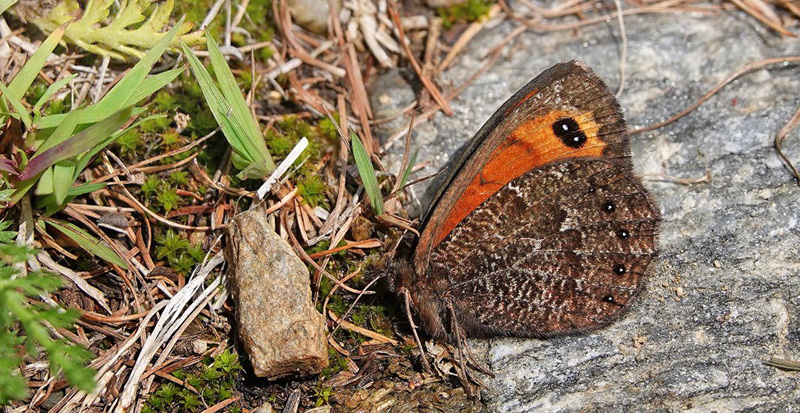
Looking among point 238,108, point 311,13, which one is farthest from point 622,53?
point 238,108

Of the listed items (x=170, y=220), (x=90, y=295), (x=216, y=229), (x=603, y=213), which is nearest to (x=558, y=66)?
(x=603, y=213)

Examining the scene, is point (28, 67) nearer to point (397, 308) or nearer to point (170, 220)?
point (170, 220)

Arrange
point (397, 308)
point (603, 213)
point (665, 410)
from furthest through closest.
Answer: point (397, 308), point (603, 213), point (665, 410)

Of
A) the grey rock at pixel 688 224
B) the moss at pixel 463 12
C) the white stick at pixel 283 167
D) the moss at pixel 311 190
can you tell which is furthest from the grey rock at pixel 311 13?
the moss at pixel 311 190

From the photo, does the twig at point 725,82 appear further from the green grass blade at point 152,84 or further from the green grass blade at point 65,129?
the green grass blade at point 65,129

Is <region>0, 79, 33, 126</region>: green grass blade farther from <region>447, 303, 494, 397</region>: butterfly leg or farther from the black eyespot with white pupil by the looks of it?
the black eyespot with white pupil

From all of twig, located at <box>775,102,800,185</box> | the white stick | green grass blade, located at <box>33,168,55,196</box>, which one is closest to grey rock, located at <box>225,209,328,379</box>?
the white stick
